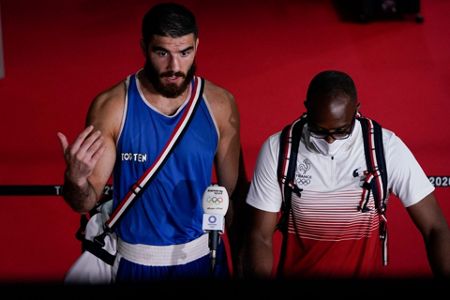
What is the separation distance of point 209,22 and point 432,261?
5.63 meters

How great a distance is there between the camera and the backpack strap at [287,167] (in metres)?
3.41

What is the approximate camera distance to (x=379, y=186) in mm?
3355

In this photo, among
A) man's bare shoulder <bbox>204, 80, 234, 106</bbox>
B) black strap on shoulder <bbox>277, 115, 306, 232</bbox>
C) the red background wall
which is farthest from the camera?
the red background wall

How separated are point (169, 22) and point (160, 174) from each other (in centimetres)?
73

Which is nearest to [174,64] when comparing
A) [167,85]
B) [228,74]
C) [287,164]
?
[167,85]

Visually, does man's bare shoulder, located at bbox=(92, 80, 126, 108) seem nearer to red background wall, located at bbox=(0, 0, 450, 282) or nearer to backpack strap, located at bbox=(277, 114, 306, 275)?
backpack strap, located at bbox=(277, 114, 306, 275)

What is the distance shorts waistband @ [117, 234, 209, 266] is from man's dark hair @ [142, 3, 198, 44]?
101cm

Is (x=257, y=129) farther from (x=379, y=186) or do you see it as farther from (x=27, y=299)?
(x=27, y=299)

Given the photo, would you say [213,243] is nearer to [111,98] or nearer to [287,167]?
[287,167]

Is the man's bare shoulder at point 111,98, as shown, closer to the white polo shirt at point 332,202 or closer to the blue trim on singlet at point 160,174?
the blue trim on singlet at point 160,174

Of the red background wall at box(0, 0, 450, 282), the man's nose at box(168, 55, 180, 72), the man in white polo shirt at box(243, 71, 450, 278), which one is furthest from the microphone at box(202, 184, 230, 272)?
the red background wall at box(0, 0, 450, 282)

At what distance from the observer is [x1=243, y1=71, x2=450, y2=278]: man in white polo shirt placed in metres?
3.32

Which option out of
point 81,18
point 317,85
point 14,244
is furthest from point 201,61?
point 317,85

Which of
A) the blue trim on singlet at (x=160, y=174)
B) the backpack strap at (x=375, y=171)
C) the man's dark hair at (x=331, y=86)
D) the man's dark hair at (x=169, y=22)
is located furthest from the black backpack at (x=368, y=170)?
the man's dark hair at (x=169, y=22)
